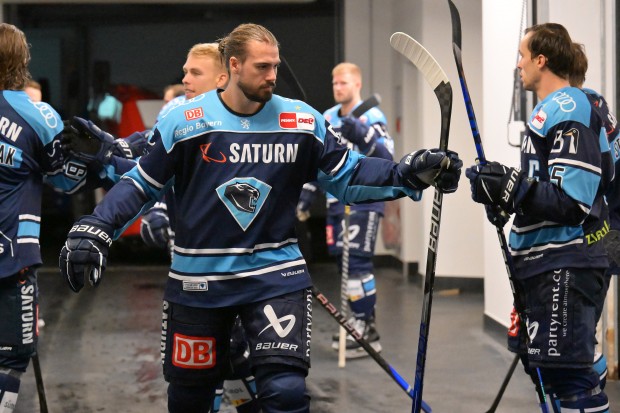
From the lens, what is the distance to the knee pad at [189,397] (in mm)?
3543

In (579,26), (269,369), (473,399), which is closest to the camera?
(269,369)

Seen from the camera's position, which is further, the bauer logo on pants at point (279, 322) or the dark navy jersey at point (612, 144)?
the dark navy jersey at point (612, 144)

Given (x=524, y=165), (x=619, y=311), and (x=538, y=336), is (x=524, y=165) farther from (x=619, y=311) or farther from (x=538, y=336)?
(x=619, y=311)

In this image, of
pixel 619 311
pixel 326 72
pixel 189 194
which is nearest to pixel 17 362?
pixel 189 194

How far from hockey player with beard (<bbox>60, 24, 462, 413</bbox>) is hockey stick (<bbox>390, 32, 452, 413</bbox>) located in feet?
0.31

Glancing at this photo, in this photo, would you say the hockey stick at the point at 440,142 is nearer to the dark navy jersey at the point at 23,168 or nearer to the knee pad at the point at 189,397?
the knee pad at the point at 189,397

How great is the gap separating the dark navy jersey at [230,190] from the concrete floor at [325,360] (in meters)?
1.72

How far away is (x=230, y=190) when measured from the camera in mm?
3389

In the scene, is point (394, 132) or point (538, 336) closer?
point (538, 336)

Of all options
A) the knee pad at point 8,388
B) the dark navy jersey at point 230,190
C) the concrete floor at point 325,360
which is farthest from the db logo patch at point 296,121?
the concrete floor at point 325,360

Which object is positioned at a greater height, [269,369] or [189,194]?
[189,194]

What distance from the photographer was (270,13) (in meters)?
11.8

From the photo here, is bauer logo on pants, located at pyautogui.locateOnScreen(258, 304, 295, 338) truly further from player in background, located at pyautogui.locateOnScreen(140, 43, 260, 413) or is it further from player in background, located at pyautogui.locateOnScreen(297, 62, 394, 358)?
player in background, located at pyautogui.locateOnScreen(297, 62, 394, 358)

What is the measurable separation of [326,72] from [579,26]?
635cm
